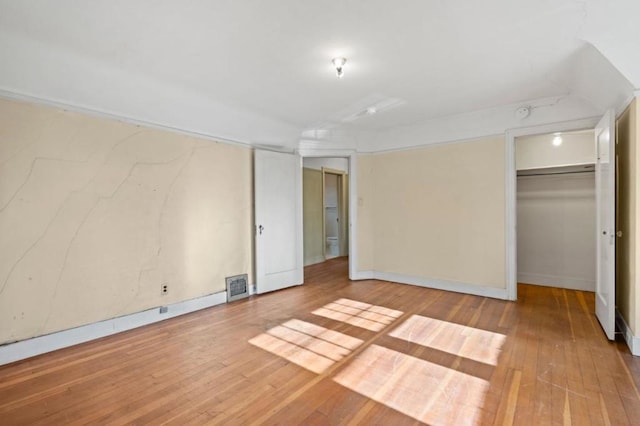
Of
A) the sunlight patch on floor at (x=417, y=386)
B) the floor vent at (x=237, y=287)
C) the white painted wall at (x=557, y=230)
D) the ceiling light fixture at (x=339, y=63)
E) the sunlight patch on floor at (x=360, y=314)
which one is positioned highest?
the ceiling light fixture at (x=339, y=63)

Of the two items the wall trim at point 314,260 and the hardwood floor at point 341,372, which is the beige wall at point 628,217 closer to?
the hardwood floor at point 341,372

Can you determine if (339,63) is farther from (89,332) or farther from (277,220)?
(89,332)

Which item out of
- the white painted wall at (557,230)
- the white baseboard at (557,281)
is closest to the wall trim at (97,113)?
the white painted wall at (557,230)

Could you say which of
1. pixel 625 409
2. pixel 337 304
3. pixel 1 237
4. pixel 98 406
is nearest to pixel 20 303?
pixel 1 237

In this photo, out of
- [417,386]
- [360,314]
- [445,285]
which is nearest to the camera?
[417,386]

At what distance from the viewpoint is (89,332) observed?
112 inches

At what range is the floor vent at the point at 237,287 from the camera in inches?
159

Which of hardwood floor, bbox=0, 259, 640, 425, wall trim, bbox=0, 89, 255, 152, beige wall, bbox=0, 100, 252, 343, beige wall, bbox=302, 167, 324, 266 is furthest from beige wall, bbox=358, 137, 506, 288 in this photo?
wall trim, bbox=0, 89, 255, 152

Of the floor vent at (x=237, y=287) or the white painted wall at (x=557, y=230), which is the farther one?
the white painted wall at (x=557, y=230)

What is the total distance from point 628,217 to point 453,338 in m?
1.85

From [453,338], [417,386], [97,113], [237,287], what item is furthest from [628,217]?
[97,113]

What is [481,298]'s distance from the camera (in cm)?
409

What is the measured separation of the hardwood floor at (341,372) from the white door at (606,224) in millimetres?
252

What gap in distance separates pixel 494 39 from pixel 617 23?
768 millimetres
